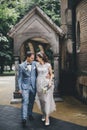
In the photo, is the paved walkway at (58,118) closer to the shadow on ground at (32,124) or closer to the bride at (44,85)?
the shadow on ground at (32,124)

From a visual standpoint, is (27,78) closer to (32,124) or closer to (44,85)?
(44,85)

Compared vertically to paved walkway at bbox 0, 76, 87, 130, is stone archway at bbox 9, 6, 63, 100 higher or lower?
higher

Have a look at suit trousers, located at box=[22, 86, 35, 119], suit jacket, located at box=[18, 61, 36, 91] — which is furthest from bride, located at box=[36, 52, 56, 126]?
suit trousers, located at box=[22, 86, 35, 119]

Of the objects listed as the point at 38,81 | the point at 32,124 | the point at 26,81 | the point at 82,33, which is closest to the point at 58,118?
the point at 32,124

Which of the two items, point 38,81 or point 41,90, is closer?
point 41,90

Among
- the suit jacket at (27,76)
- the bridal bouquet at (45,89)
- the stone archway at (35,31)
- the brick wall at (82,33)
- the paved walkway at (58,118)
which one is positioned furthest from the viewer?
the stone archway at (35,31)

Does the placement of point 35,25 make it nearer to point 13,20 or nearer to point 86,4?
point 86,4

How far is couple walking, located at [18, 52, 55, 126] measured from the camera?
383 inches

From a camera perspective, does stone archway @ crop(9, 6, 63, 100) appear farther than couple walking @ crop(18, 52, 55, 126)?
Yes

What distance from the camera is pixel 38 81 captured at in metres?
9.95

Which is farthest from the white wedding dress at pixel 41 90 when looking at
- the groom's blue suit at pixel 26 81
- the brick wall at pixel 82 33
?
the brick wall at pixel 82 33

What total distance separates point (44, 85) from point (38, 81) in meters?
0.25

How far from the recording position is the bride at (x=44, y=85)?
9.74m

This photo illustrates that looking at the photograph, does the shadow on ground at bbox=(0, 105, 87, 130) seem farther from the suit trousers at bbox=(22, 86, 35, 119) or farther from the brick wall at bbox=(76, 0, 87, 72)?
the brick wall at bbox=(76, 0, 87, 72)
